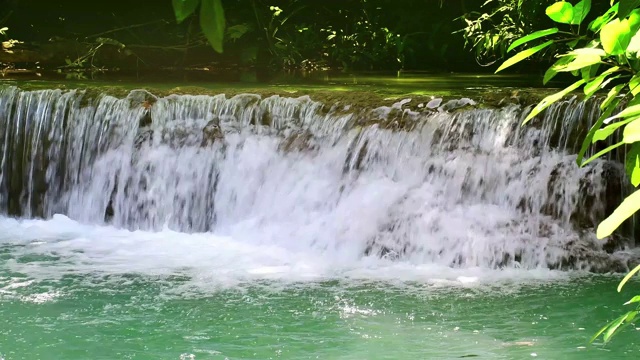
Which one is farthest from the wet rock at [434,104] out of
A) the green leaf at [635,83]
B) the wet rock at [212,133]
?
the green leaf at [635,83]

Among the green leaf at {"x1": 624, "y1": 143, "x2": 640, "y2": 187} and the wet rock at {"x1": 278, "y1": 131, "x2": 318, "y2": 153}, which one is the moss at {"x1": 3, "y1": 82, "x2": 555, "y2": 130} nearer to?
the wet rock at {"x1": 278, "y1": 131, "x2": 318, "y2": 153}

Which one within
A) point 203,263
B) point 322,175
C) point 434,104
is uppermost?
point 434,104

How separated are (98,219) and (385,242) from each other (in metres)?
2.82

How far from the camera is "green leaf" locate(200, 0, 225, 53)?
106cm

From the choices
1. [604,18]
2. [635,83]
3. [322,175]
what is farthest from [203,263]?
[635,83]

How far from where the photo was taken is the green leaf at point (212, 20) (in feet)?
3.49

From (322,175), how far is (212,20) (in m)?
6.62

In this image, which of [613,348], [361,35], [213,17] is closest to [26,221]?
[613,348]

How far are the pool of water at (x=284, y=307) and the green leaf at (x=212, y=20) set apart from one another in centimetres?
Result: 339

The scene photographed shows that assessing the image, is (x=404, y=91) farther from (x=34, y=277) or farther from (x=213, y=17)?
(x=213, y=17)

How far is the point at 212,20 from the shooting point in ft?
3.50

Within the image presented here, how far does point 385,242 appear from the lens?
6918 mm

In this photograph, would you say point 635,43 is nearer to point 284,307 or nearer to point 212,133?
point 284,307

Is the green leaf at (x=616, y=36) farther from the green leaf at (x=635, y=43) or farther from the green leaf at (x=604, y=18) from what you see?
the green leaf at (x=604, y=18)
